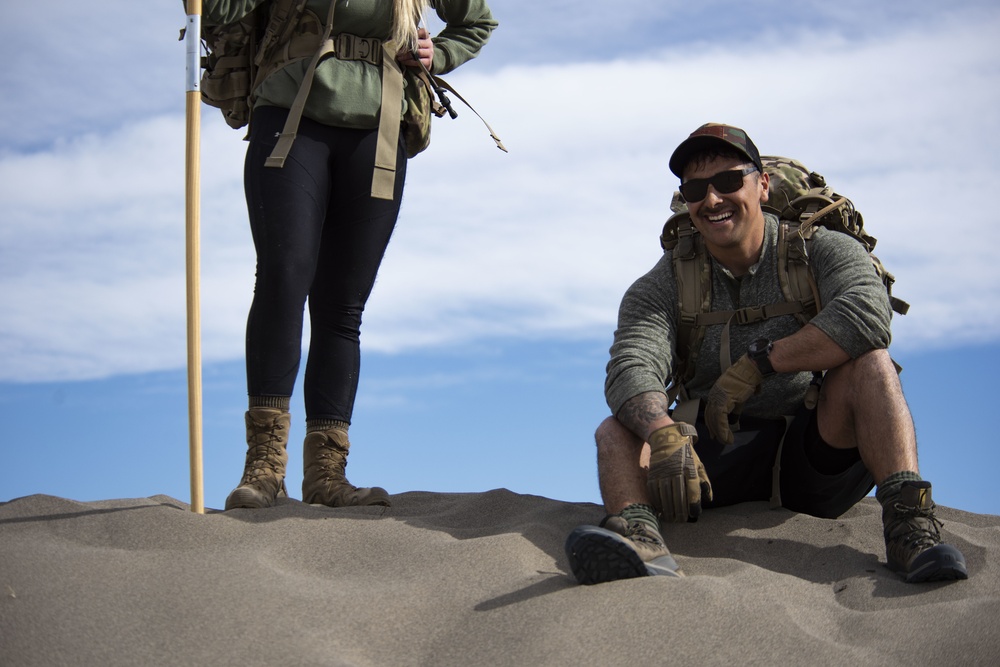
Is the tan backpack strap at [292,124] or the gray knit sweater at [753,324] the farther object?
the tan backpack strap at [292,124]

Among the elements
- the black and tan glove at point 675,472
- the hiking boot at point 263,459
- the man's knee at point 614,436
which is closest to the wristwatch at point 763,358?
the black and tan glove at point 675,472

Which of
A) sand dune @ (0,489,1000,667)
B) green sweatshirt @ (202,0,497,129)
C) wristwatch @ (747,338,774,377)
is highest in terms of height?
green sweatshirt @ (202,0,497,129)

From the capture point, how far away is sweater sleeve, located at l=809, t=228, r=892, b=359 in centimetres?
429

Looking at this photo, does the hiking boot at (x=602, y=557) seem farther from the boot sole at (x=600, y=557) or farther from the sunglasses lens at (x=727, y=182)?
the sunglasses lens at (x=727, y=182)

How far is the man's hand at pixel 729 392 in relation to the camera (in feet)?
14.6

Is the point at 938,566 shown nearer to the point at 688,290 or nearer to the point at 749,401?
the point at 749,401

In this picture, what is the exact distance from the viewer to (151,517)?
4301 millimetres

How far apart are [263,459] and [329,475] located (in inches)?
13.0

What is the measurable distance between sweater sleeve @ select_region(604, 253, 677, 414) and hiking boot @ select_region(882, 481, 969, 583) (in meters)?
1.00

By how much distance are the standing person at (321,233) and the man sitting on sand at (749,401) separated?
118 centimetres

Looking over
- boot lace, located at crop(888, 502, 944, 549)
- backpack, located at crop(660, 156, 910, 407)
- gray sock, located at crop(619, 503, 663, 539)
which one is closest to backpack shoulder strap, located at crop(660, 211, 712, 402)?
backpack, located at crop(660, 156, 910, 407)

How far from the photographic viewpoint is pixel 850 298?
4324mm

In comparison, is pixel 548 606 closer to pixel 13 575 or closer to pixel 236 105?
pixel 13 575

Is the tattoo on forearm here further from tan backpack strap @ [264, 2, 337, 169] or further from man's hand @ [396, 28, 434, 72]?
man's hand @ [396, 28, 434, 72]
